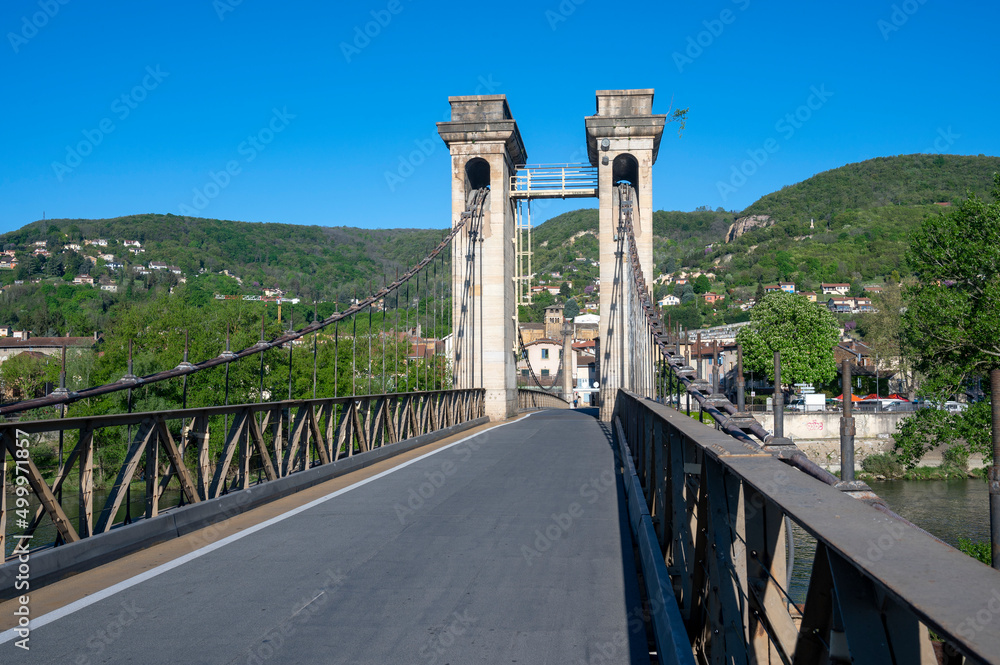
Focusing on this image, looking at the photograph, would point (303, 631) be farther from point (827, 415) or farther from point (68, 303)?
point (68, 303)

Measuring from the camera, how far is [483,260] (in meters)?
26.2

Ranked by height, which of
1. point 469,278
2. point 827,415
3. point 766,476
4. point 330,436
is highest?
point 469,278

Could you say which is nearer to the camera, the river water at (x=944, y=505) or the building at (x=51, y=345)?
the river water at (x=944, y=505)

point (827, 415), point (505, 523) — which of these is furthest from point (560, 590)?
point (827, 415)

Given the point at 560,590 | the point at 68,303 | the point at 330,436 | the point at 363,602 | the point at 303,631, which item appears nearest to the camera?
the point at 303,631

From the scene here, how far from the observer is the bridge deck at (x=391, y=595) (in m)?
3.88

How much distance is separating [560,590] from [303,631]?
1.68 metres

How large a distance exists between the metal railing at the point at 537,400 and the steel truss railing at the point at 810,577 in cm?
3584

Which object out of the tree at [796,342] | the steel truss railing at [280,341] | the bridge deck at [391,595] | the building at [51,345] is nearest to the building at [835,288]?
the tree at [796,342]

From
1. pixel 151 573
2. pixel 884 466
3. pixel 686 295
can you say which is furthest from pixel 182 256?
pixel 151 573

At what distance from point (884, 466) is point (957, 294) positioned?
18542 mm

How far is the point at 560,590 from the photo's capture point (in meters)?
5.01

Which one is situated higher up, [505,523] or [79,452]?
[79,452]

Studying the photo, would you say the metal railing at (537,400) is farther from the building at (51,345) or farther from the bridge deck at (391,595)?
the bridge deck at (391,595)
